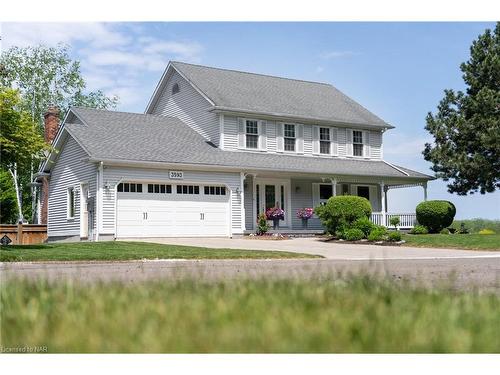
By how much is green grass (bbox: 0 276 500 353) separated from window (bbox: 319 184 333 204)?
87.9 feet

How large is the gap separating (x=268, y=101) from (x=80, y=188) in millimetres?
10372

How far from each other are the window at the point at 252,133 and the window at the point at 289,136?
5.55 feet

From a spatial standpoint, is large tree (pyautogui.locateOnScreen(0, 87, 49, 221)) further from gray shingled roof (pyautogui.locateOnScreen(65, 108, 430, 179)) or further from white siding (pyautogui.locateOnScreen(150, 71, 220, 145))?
white siding (pyautogui.locateOnScreen(150, 71, 220, 145))

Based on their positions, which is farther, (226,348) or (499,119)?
(499,119)

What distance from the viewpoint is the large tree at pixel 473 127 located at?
121ft

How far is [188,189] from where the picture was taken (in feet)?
90.8

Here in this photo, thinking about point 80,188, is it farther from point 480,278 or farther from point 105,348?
point 105,348

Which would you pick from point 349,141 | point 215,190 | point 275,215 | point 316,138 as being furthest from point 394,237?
point 349,141

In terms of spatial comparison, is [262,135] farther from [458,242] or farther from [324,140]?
[458,242]

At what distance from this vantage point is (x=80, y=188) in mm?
27609

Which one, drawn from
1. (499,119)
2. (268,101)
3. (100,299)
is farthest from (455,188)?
(100,299)

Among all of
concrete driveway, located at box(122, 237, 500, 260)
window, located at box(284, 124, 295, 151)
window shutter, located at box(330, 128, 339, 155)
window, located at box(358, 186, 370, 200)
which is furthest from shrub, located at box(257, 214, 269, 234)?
window, located at box(358, 186, 370, 200)

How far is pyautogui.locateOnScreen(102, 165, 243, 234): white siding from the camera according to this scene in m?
25.5

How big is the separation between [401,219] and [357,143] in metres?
4.95
